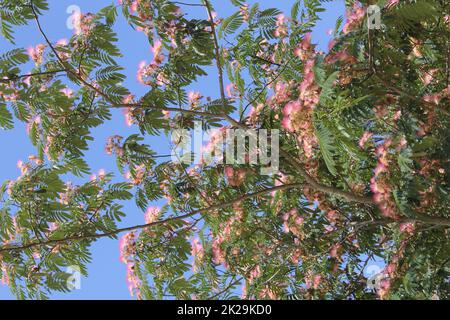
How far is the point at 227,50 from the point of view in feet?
19.9

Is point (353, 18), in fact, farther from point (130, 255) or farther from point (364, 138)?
point (130, 255)

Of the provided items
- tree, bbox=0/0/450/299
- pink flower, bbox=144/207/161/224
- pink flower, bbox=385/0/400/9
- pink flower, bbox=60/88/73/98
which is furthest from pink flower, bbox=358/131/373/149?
pink flower, bbox=60/88/73/98

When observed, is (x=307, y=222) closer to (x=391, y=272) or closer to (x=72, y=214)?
(x=391, y=272)

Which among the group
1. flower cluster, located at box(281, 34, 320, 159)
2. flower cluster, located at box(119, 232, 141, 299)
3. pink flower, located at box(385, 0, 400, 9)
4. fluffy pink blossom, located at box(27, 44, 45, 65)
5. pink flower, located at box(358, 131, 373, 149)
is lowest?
flower cluster, located at box(119, 232, 141, 299)

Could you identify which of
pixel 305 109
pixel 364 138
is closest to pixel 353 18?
pixel 364 138

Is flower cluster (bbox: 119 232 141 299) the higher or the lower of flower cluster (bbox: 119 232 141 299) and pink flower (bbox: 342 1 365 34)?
the lower

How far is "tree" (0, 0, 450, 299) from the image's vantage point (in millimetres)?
5305

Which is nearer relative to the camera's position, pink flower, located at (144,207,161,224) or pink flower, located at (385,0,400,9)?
pink flower, located at (385,0,400,9)

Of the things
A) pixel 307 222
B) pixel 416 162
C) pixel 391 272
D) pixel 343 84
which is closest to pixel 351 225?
pixel 307 222

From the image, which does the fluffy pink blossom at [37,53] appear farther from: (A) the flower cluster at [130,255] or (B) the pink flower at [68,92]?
(A) the flower cluster at [130,255]

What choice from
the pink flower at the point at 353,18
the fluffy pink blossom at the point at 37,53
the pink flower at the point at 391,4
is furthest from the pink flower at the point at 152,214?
the pink flower at the point at 391,4

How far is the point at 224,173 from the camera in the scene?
601 centimetres

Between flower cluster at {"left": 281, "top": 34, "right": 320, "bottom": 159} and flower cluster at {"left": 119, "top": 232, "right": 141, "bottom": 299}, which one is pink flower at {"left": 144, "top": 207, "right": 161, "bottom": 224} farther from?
flower cluster at {"left": 281, "top": 34, "right": 320, "bottom": 159}

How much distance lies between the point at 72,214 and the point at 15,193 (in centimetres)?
47
